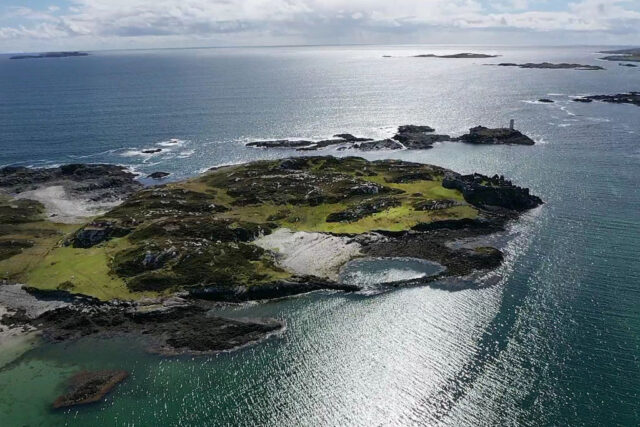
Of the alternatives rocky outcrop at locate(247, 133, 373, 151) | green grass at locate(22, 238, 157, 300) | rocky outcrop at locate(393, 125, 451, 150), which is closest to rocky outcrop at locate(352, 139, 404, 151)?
→ rocky outcrop at locate(393, 125, 451, 150)

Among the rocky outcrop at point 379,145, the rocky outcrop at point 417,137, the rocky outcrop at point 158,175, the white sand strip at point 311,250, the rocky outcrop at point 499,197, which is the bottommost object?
the white sand strip at point 311,250

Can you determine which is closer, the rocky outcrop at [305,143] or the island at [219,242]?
the island at [219,242]

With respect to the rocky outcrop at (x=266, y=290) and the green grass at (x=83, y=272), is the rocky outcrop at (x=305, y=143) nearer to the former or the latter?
the green grass at (x=83, y=272)

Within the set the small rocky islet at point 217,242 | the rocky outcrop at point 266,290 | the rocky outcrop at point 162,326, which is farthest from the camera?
the rocky outcrop at point 266,290

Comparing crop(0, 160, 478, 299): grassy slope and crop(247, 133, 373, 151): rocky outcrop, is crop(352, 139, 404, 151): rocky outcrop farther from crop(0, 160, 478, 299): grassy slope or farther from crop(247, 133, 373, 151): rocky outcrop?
crop(0, 160, 478, 299): grassy slope

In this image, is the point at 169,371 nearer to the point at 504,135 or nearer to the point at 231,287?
the point at 231,287

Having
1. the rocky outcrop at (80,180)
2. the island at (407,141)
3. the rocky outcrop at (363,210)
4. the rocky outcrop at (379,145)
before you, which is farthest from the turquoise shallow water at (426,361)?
the rocky outcrop at (379,145)

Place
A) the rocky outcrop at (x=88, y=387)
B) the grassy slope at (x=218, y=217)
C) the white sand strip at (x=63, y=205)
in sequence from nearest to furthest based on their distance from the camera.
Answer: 1. the rocky outcrop at (x=88, y=387)
2. the grassy slope at (x=218, y=217)
3. the white sand strip at (x=63, y=205)

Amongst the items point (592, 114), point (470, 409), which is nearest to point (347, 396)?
point (470, 409)
